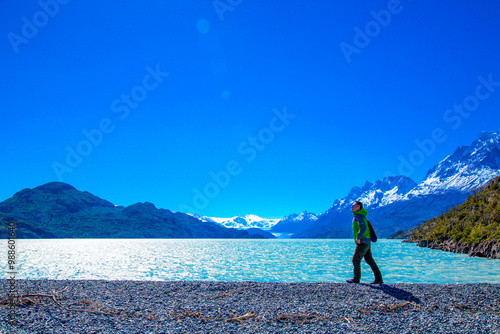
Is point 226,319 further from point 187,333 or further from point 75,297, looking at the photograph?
point 75,297

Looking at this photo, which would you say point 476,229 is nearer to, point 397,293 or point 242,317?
point 397,293

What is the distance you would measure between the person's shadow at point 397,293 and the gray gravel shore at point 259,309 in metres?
0.04

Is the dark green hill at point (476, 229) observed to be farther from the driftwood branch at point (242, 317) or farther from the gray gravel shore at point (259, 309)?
the driftwood branch at point (242, 317)

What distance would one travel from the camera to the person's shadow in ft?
47.4

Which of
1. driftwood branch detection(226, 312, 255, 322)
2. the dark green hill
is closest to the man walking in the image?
driftwood branch detection(226, 312, 255, 322)

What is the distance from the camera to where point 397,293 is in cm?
1545

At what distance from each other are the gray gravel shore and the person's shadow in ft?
0.13

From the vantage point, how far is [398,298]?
1457 centimetres

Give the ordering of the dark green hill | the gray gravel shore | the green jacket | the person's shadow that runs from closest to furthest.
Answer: the gray gravel shore → the person's shadow → the green jacket → the dark green hill

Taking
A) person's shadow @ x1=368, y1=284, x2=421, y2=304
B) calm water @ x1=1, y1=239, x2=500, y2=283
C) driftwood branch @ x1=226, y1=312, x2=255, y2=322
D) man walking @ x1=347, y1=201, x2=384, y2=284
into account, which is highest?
man walking @ x1=347, y1=201, x2=384, y2=284

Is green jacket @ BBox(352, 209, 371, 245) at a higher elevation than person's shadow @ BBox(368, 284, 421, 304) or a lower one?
higher

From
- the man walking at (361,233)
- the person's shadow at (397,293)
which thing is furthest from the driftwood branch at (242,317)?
the man walking at (361,233)

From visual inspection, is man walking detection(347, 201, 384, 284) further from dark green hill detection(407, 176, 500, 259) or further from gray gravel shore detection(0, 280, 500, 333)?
dark green hill detection(407, 176, 500, 259)

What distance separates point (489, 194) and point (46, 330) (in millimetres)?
101042
